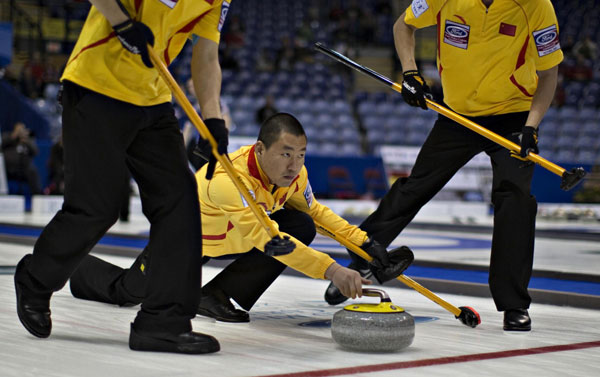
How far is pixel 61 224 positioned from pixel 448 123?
187 cm

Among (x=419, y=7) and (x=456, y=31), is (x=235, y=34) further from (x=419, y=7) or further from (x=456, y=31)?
(x=456, y=31)

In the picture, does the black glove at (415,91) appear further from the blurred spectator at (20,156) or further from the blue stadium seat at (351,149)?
the blue stadium seat at (351,149)

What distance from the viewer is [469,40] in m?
3.93

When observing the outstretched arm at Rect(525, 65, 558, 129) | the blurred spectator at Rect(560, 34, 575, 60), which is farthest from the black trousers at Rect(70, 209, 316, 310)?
the blurred spectator at Rect(560, 34, 575, 60)

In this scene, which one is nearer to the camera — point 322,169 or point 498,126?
point 498,126

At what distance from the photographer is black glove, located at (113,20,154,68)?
2.68 metres

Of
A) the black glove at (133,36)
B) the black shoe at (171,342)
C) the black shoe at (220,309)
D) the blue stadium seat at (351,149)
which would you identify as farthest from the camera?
the blue stadium seat at (351,149)

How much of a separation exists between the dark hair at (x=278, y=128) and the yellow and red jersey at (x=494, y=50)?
3.20 feet

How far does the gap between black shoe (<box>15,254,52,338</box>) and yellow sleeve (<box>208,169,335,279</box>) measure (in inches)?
27.1

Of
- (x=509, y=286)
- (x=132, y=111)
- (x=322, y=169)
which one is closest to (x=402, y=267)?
(x=509, y=286)

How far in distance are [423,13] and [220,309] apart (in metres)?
1.61

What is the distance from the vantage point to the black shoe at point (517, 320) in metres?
3.53

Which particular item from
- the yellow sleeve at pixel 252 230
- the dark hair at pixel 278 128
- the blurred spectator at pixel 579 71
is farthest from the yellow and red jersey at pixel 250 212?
the blurred spectator at pixel 579 71

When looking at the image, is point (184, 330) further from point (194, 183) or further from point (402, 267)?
point (402, 267)
